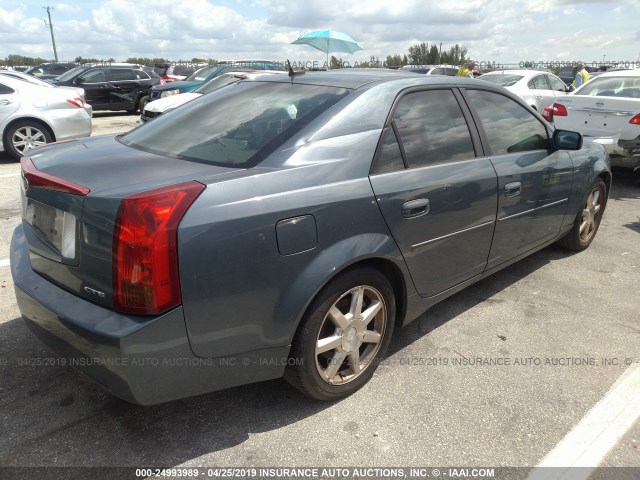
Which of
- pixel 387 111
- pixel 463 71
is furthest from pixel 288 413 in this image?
pixel 463 71

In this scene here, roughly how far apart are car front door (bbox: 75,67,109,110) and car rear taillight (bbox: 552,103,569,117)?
1384cm

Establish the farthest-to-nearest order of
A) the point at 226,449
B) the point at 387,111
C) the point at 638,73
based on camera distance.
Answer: the point at 638,73
the point at 387,111
the point at 226,449

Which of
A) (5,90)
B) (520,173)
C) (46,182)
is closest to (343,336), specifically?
(46,182)

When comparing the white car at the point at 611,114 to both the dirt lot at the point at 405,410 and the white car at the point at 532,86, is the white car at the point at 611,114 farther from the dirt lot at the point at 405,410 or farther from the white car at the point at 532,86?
the dirt lot at the point at 405,410

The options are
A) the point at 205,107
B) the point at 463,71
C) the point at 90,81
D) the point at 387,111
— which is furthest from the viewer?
the point at 90,81

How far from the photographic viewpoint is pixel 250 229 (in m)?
2.01

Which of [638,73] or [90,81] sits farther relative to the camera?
[90,81]

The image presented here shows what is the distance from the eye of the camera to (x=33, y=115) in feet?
27.8

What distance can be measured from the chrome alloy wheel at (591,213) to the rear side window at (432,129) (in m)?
2.08

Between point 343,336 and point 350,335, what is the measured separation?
0.18 feet

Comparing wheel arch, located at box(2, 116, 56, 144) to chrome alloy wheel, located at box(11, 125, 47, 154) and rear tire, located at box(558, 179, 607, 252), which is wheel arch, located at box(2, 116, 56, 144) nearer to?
chrome alloy wheel, located at box(11, 125, 47, 154)

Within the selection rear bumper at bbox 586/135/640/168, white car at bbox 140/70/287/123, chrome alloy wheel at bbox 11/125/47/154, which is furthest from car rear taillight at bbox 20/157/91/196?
white car at bbox 140/70/287/123

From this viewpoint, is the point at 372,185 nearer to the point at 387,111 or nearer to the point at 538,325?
the point at 387,111

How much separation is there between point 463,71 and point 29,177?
1451 centimetres
